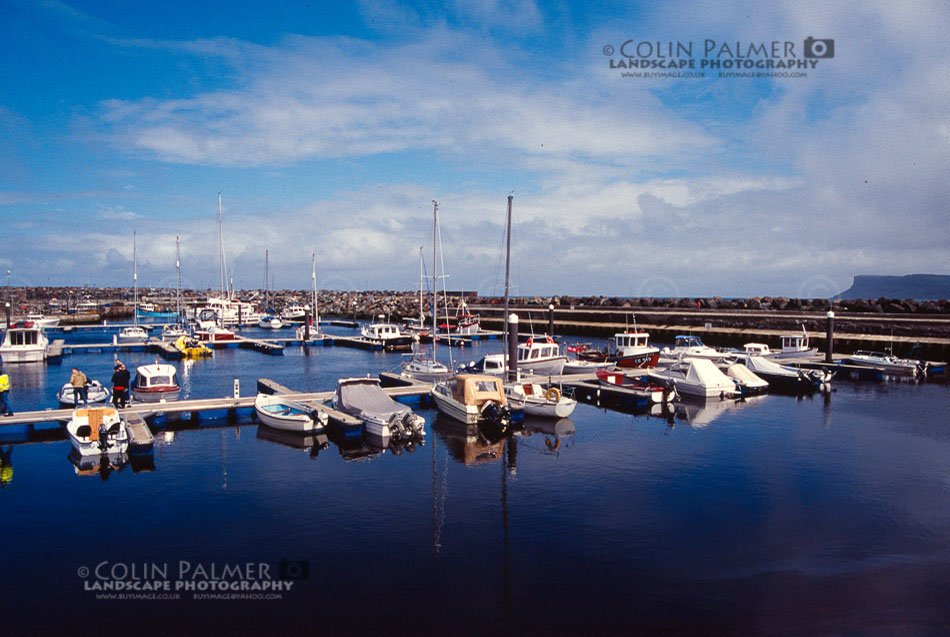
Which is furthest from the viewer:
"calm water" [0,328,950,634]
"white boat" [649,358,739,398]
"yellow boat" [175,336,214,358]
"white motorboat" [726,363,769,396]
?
"yellow boat" [175,336,214,358]

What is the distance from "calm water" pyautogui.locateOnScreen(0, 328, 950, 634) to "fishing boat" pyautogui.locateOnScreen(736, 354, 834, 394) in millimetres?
11424

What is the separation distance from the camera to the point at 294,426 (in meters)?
24.9

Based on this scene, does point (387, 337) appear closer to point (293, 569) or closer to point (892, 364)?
point (892, 364)

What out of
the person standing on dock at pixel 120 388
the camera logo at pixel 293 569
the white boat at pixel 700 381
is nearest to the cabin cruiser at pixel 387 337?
the white boat at pixel 700 381

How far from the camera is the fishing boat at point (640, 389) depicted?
1201 inches

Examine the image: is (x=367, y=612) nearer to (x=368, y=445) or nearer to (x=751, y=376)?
(x=368, y=445)

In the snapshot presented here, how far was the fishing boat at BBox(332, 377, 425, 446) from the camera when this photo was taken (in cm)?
2355

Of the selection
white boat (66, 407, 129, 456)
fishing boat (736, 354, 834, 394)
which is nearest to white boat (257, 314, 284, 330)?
fishing boat (736, 354, 834, 394)

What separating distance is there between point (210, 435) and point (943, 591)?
2355cm

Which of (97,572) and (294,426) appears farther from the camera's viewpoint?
(294,426)

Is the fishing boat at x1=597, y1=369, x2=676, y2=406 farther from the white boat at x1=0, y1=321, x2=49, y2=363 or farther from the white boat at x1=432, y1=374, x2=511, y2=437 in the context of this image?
the white boat at x1=0, y1=321, x2=49, y2=363

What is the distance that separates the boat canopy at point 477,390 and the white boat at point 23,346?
42.3 metres

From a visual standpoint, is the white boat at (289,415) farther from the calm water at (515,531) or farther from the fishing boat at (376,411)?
the fishing boat at (376,411)

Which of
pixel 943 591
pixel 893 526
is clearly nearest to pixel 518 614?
pixel 943 591
